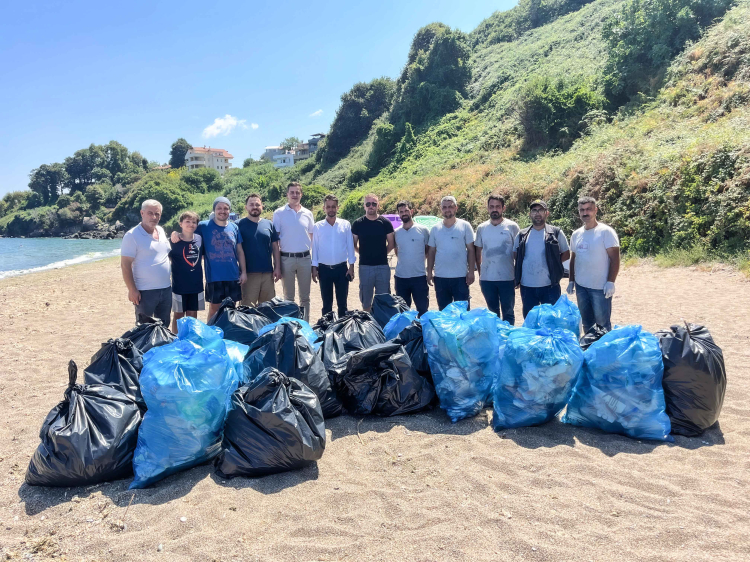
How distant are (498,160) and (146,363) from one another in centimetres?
2128

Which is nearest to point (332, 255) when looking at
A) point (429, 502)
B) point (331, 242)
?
point (331, 242)

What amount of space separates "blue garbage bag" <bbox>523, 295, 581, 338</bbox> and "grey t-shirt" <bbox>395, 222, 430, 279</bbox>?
178cm

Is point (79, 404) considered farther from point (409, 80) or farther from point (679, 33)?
point (409, 80)

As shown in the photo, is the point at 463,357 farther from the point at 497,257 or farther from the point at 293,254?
the point at 293,254

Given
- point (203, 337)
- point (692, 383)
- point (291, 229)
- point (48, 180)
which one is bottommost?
point (692, 383)

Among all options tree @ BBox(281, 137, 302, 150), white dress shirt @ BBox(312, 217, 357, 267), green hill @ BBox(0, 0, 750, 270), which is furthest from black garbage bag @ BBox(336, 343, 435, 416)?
tree @ BBox(281, 137, 302, 150)

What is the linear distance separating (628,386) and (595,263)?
5.68ft

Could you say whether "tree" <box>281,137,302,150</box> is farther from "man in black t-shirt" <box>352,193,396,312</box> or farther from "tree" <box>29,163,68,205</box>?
"man in black t-shirt" <box>352,193,396,312</box>

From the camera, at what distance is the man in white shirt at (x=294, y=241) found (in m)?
5.64

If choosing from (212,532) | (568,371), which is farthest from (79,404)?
(568,371)

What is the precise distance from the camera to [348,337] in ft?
12.5

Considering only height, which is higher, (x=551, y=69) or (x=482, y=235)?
(x=551, y=69)

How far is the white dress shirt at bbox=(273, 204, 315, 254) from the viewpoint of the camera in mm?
5637

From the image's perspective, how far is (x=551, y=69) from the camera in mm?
28594
